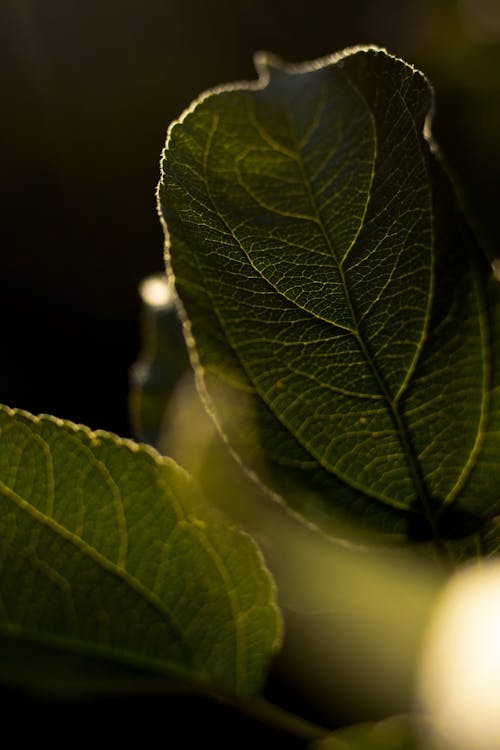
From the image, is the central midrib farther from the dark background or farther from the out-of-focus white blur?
the dark background

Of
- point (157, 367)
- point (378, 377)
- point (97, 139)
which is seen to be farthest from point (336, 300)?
point (97, 139)

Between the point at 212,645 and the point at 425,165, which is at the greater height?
the point at 425,165

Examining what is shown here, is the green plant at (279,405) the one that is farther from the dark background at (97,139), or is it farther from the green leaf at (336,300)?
the dark background at (97,139)

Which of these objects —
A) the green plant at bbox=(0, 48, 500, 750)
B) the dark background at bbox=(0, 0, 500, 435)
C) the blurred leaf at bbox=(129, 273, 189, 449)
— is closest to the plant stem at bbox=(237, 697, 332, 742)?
the green plant at bbox=(0, 48, 500, 750)

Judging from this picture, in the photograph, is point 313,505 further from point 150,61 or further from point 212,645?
point 150,61

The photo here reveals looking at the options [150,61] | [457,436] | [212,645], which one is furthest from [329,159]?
[150,61]

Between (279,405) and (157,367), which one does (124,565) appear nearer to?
(279,405)

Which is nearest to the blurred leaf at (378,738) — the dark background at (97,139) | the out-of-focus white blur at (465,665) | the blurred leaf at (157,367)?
the out-of-focus white blur at (465,665)
